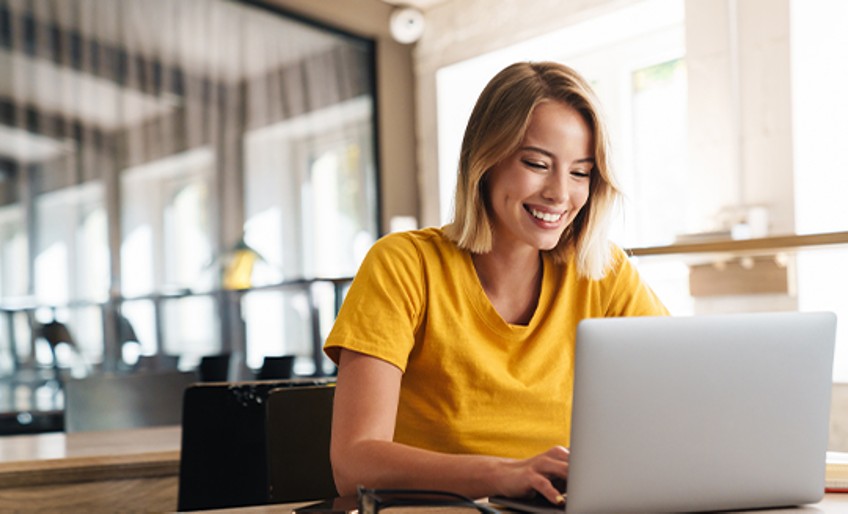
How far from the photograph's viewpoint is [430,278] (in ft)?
5.16

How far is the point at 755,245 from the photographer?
356 centimetres

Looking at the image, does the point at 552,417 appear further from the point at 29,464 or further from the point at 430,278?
the point at 29,464

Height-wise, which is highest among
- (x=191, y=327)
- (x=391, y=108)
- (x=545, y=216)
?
(x=391, y=108)

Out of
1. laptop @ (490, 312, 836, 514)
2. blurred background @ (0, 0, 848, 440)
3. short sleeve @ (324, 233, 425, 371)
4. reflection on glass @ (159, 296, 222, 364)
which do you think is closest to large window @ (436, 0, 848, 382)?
blurred background @ (0, 0, 848, 440)

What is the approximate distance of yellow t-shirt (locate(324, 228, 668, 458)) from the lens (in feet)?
4.96

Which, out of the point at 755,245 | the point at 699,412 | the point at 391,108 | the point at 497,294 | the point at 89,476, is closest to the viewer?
Answer: the point at 699,412

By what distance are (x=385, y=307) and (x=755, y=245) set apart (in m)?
2.38

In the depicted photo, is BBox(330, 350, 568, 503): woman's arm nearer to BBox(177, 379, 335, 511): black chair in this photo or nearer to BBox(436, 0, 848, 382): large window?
BBox(177, 379, 335, 511): black chair

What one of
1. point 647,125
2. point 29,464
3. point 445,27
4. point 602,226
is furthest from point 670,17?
point 29,464

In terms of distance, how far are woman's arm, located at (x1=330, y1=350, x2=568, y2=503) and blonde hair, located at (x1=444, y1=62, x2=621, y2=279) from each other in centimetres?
30

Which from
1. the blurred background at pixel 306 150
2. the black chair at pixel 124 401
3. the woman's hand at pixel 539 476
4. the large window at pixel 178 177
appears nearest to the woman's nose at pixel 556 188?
the woman's hand at pixel 539 476

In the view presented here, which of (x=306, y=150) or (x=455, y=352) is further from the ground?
(x=306, y=150)

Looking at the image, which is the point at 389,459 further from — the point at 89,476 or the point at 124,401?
the point at 124,401

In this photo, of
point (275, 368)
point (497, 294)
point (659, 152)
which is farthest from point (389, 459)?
point (659, 152)
